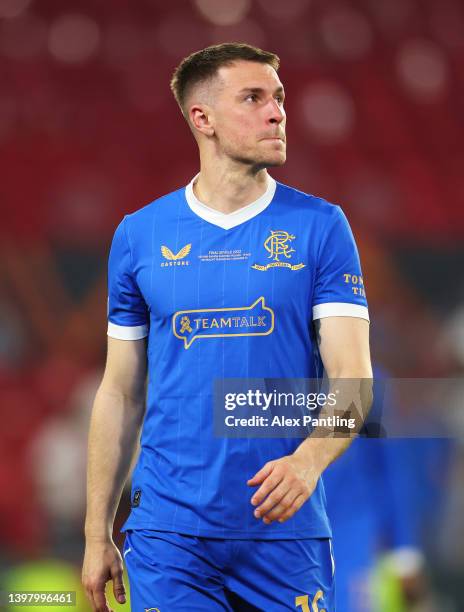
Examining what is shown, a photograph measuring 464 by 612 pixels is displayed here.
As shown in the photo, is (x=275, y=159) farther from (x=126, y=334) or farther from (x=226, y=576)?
(x=226, y=576)

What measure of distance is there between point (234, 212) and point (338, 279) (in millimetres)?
295

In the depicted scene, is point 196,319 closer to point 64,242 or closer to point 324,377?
point 324,377

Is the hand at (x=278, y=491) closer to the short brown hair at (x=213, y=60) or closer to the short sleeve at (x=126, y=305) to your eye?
the short sleeve at (x=126, y=305)

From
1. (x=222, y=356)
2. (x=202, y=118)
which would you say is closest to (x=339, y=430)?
(x=222, y=356)

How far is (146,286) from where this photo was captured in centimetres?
222

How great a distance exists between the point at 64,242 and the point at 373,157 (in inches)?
84.9

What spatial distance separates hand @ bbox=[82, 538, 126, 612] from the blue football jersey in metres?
0.09

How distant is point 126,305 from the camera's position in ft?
7.50

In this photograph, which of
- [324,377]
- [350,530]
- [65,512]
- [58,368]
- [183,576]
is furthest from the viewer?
[58,368]

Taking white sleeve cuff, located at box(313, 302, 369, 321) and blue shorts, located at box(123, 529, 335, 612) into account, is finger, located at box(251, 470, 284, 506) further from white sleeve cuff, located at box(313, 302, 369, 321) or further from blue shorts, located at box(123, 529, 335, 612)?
white sleeve cuff, located at box(313, 302, 369, 321)

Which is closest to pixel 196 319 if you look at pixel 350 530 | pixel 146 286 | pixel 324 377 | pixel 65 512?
pixel 146 286

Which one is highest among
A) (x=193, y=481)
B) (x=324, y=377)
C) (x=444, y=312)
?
(x=444, y=312)

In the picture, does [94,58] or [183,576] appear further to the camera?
[94,58]

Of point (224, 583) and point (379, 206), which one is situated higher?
point (379, 206)
